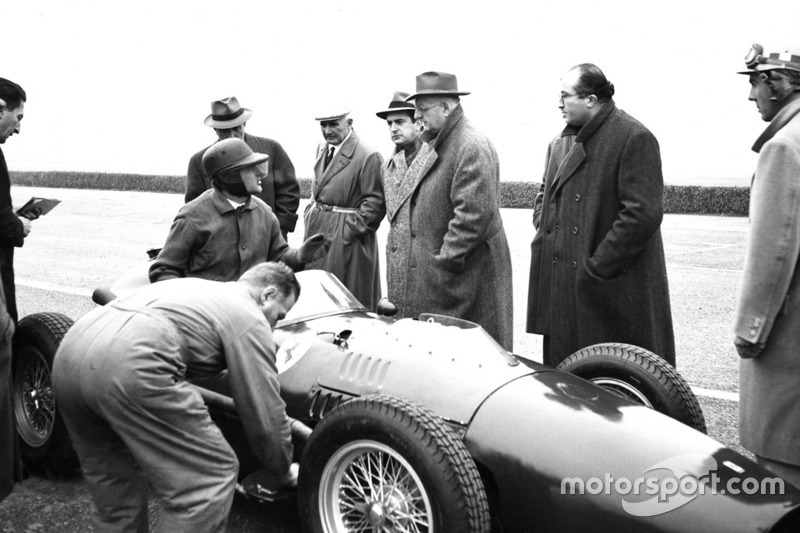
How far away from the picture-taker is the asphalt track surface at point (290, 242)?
393 centimetres

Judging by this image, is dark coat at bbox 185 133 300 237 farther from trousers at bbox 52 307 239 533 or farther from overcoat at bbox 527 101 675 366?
trousers at bbox 52 307 239 533

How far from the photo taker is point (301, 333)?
3.90 meters

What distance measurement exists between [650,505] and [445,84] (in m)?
3.05

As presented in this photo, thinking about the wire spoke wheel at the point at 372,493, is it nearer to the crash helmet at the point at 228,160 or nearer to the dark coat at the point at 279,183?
the crash helmet at the point at 228,160

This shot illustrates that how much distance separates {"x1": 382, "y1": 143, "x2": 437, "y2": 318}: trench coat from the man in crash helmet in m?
0.77

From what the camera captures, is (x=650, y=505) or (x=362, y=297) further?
(x=362, y=297)

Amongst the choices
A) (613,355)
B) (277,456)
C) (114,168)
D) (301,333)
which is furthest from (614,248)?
(114,168)

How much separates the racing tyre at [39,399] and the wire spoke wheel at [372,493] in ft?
6.04

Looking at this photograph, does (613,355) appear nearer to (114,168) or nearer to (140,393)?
(140,393)

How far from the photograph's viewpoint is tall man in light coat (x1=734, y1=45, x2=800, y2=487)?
323cm

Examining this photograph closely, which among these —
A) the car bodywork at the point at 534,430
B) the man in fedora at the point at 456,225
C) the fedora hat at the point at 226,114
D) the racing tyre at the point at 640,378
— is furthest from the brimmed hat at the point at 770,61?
the fedora hat at the point at 226,114

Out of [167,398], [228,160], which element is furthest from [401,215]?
[167,398]

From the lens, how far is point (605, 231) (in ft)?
15.4

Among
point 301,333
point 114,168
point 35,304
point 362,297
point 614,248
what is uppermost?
point 614,248
